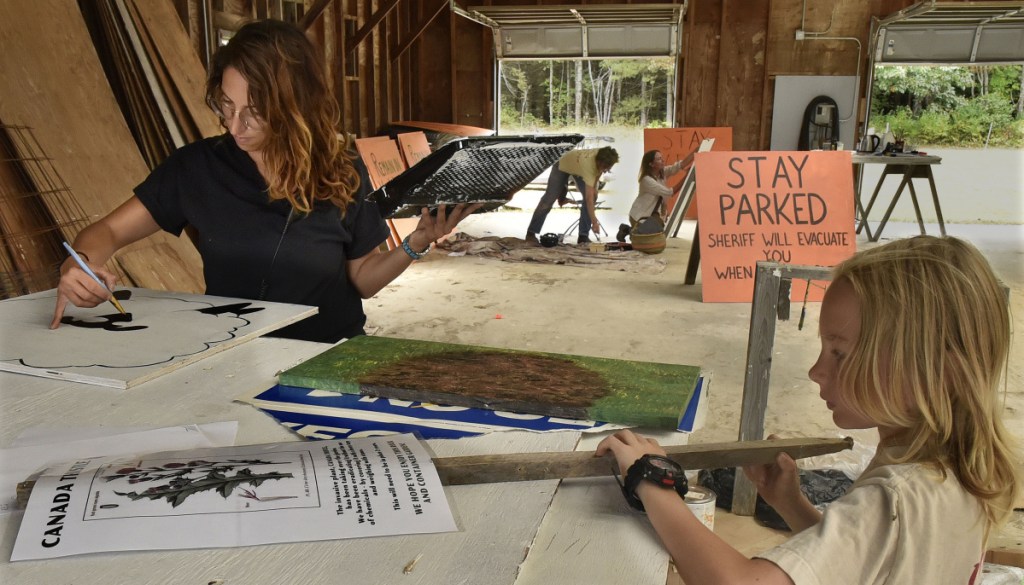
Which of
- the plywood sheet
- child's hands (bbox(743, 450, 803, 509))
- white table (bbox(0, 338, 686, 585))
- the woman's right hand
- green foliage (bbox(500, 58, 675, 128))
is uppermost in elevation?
green foliage (bbox(500, 58, 675, 128))

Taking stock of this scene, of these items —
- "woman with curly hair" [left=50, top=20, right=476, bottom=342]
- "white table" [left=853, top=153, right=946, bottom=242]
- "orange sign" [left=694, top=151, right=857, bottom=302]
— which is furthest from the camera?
"white table" [left=853, top=153, right=946, bottom=242]

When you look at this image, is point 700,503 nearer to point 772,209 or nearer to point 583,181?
point 772,209

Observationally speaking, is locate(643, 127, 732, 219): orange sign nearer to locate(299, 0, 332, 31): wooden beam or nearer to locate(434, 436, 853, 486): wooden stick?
locate(299, 0, 332, 31): wooden beam

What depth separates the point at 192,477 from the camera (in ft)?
2.99

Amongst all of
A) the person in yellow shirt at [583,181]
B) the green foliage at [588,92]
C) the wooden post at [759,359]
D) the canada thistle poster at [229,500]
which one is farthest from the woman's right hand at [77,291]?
the green foliage at [588,92]

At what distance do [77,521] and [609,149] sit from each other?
7.85 meters

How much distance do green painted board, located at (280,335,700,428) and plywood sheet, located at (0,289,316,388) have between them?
0.24 metres

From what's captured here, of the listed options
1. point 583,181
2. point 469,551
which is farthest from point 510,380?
point 583,181

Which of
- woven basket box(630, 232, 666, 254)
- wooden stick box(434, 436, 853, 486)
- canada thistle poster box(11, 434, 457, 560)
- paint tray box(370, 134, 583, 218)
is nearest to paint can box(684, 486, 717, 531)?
wooden stick box(434, 436, 853, 486)

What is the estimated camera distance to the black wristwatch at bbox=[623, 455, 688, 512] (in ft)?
2.96

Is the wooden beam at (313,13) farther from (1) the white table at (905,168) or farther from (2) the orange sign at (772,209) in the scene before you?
(1) the white table at (905,168)

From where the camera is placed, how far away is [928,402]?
100cm

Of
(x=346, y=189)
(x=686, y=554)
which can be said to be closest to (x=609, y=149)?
(x=346, y=189)

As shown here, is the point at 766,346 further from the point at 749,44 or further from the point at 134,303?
the point at 749,44
